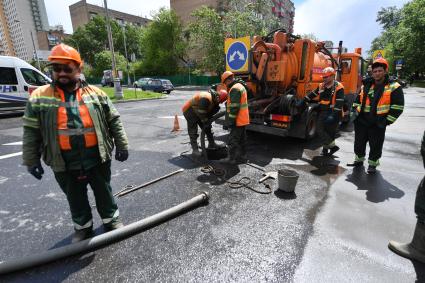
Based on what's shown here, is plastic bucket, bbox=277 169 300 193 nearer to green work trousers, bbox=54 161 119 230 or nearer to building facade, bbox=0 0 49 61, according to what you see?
green work trousers, bbox=54 161 119 230

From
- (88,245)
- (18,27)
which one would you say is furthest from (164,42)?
(18,27)

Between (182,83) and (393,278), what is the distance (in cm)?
4281

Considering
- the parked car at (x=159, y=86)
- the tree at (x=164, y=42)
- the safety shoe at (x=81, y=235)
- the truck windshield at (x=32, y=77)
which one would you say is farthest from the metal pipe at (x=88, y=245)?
the tree at (x=164, y=42)

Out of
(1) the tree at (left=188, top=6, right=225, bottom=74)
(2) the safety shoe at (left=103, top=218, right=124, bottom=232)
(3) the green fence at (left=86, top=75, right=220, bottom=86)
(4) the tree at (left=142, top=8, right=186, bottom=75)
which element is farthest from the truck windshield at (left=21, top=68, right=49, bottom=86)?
(4) the tree at (left=142, top=8, right=186, bottom=75)

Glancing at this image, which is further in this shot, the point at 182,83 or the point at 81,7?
the point at 81,7

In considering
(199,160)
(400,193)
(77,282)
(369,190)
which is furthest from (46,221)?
(400,193)

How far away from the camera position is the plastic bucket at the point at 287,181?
3637 mm

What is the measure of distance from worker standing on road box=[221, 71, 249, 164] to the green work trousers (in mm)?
2702

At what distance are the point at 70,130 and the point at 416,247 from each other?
3.43 m

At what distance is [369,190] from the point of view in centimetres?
381

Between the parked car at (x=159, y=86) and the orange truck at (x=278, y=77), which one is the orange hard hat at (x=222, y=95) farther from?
the parked car at (x=159, y=86)

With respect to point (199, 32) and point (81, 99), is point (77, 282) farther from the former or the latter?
point (199, 32)

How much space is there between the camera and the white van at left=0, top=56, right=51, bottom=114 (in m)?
10.0

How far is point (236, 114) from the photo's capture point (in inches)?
186
